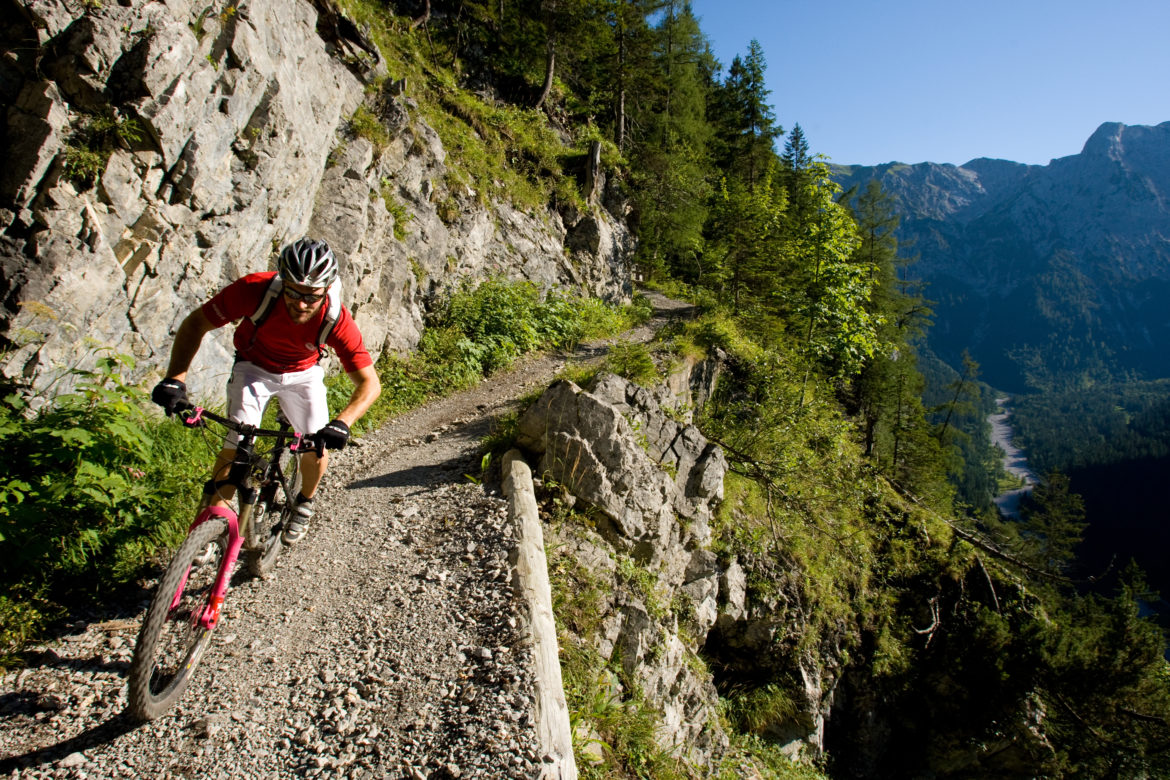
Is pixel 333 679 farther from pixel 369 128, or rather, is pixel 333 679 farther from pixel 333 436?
pixel 369 128

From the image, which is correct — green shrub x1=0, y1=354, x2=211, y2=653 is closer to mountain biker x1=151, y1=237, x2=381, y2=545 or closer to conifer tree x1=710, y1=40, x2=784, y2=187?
mountain biker x1=151, y1=237, x2=381, y2=545

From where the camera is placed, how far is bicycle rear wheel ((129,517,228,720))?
2.84 metres

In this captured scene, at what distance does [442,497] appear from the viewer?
5832 mm

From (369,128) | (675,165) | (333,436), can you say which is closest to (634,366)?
(333,436)

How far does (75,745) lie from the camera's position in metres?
A: 2.89

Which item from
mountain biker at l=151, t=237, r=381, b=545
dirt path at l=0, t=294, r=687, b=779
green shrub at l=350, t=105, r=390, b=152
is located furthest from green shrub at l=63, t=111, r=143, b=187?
green shrub at l=350, t=105, r=390, b=152

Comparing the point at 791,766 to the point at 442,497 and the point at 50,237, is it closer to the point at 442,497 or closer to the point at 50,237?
the point at 442,497

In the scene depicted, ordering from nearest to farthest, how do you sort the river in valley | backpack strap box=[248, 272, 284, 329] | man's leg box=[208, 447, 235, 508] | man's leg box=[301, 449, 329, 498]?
1. man's leg box=[208, 447, 235, 508]
2. backpack strap box=[248, 272, 284, 329]
3. man's leg box=[301, 449, 329, 498]
4. the river in valley

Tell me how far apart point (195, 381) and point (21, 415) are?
199 centimetres

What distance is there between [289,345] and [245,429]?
0.86m

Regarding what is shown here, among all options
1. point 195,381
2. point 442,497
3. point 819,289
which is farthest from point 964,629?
point 195,381

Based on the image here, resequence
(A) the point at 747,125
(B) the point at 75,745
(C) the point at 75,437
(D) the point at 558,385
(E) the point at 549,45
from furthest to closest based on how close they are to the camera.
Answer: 1. (A) the point at 747,125
2. (E) the point at 549,45
3. (D) the point at 558,385
4. (C) the point at 75,437
5. (B) the point at 75,745

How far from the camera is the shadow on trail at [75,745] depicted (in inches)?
108

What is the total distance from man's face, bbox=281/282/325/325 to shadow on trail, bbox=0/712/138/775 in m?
2.57
